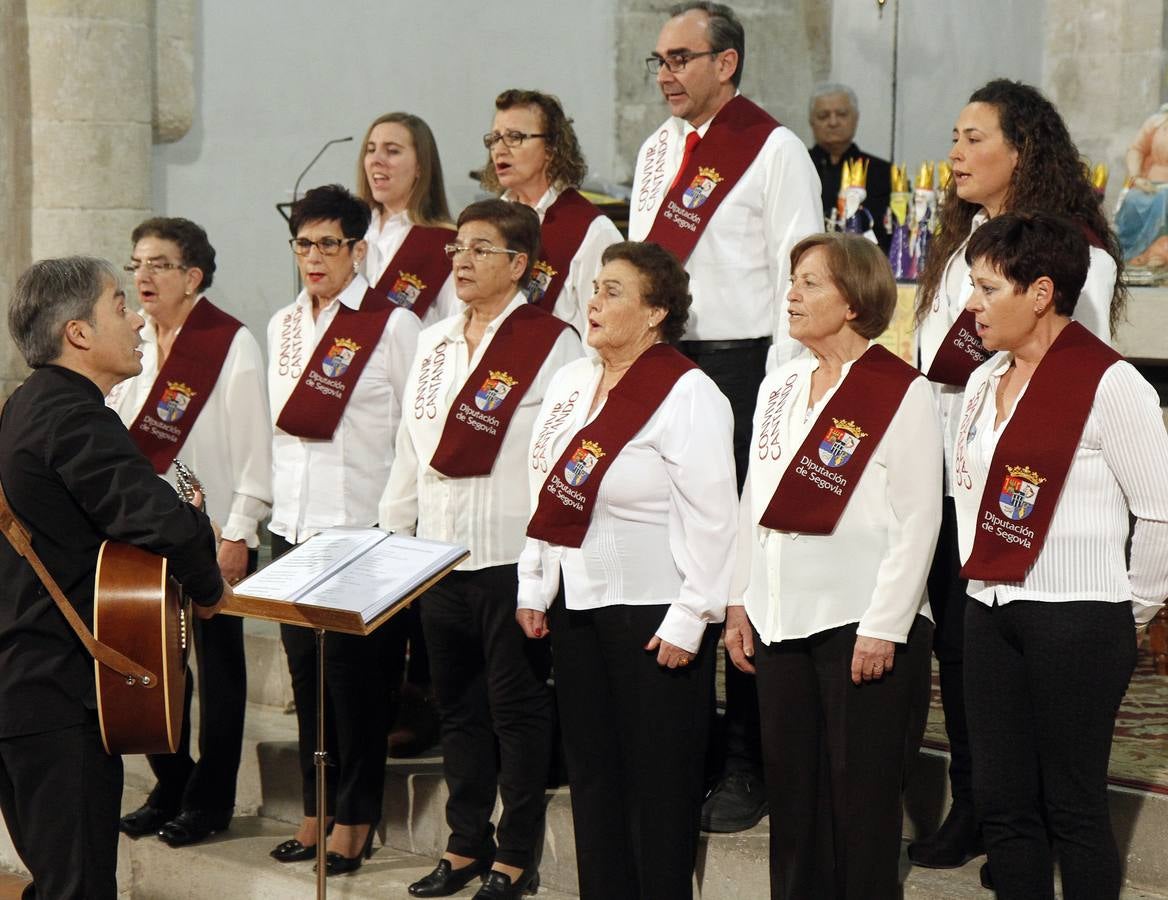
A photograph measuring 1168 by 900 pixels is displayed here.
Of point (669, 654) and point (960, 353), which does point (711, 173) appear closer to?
point (960, 353)

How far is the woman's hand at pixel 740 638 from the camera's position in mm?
3377

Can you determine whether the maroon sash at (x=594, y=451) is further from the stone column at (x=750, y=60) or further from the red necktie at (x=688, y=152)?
the stone column at (x=750, y=60)

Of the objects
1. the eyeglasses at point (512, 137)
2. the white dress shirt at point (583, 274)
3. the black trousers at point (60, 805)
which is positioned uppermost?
the eyeglasses at point (512, 137)

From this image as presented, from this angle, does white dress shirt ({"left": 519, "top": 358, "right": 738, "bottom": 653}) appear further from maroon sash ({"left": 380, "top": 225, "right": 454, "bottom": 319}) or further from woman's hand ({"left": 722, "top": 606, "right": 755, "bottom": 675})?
maroon sash ({"left": 380, "top": 225, "right": 454, "bottom": 319})

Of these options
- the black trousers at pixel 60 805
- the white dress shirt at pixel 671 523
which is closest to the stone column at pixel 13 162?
the black trousers at pixel 60 805

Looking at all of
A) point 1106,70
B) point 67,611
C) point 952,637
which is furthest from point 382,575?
point 1106,70

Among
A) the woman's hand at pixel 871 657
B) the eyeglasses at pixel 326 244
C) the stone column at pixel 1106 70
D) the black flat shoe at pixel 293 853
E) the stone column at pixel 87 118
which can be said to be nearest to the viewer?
the woman's hand at pixel 871 657

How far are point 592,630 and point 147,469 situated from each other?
97cm

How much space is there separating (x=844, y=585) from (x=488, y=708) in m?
1.14

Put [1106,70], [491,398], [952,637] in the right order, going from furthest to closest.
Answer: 1. [1106,70]
2. [491,398]
3. [952,637]

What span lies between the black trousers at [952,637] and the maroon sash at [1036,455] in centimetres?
53

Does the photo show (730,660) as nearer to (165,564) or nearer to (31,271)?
(165,564)

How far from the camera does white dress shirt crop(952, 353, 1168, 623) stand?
9.45 feet

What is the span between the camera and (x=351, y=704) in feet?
13.5
